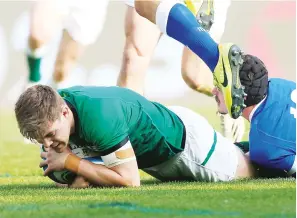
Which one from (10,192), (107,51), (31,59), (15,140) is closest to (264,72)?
(10,192)

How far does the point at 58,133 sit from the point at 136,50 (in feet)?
8.87

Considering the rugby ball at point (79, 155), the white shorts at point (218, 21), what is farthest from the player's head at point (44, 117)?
the white shorts at point (218, 21)

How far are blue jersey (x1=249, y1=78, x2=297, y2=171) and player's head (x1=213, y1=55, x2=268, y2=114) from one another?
8cm

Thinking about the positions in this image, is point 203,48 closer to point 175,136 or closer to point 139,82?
point 175,136

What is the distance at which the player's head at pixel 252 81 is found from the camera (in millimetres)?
5863

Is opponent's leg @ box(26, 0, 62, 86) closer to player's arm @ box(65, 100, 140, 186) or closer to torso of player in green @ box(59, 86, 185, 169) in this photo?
torso of player in green @ box(59, 86, 185, 169)

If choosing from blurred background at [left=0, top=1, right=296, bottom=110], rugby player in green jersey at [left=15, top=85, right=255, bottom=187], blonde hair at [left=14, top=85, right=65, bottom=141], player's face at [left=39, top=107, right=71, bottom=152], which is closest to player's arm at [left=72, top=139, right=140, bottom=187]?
rugby player in green jersey at [left=15, top=85, right=255, bottom=187]

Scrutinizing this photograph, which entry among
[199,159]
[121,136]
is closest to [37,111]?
[121,136]

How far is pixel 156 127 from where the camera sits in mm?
5605

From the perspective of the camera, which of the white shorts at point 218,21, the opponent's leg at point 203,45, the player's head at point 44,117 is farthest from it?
the white shorts at point 218,21

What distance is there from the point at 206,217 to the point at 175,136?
1648 mm

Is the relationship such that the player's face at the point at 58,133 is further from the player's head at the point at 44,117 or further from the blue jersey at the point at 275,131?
the blue jersey at the point at 275,131

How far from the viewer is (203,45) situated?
589 centimetres

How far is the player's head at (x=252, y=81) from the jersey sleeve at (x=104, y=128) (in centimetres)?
91
